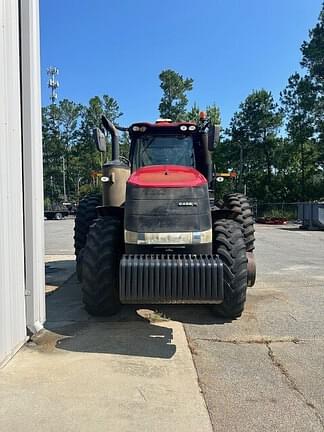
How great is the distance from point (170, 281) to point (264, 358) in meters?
1.17

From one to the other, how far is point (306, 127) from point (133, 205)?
37.6m

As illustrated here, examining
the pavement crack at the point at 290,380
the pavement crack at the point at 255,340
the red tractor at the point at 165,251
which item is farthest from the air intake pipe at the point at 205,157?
the pavement crack at the point at 290,380

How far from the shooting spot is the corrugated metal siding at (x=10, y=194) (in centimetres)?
409

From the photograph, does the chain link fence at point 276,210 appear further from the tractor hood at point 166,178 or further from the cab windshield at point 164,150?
the tractor hood at point 166,178

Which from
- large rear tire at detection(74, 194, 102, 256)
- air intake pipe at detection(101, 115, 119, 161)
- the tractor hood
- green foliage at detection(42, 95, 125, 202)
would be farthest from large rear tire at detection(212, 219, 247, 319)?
green foliage at detection(42, 95, 125, 202)

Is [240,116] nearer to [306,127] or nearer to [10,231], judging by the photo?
[306,127]

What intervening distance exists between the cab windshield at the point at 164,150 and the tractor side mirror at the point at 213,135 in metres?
0.43

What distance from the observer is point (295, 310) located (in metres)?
6.17

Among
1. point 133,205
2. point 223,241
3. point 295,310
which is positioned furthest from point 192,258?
point 295,310

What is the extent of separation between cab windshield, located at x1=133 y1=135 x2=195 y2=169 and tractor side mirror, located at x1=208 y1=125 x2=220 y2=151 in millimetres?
429

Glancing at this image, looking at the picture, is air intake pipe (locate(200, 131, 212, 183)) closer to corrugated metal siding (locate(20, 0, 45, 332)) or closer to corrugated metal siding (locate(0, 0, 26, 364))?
corrugated metal siding (locate(20, 0, 45, 332))

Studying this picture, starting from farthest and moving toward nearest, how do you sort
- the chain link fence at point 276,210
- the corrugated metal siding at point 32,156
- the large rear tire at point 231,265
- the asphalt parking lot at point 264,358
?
1. the chain link fence at point 276,210
2. the large rear tire at point 231,265
3. the corrugated metal siding at point 32,156
4. the asphalt parking lot at point 264,358

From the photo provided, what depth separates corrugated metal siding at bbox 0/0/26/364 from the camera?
409 centimetres

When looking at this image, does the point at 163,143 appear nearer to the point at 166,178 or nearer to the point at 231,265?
the point at 166,178
